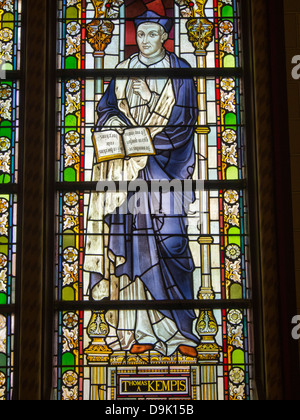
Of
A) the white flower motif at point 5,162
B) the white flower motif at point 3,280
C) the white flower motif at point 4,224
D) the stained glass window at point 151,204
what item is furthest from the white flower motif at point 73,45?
the white flower motif at point 3,280

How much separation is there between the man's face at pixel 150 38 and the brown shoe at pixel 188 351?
1959 millimetres

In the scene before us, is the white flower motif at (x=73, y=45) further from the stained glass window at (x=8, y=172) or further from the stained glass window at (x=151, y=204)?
the stained glass window at (x=8, y=172)

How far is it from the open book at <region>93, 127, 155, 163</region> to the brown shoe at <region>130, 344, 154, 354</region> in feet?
3.98

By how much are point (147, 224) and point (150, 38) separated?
1.30 metres

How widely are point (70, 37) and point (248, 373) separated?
8.20 ft

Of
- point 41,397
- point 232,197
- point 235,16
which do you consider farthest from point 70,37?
point 41,397

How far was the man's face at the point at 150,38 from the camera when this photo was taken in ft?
16.9

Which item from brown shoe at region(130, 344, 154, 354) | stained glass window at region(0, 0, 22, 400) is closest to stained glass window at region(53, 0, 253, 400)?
brown shoe at region(130, 344, 154, 354)

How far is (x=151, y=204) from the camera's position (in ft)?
16.1

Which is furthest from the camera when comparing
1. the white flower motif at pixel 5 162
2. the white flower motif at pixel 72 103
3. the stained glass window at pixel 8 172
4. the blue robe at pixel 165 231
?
the white flower motif at pixel 72 103

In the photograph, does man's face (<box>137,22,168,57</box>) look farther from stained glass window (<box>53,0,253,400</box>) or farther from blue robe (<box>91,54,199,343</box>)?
blue robe (<box>91,54,199,343</box>)

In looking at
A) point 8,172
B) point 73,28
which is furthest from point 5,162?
point 73,28

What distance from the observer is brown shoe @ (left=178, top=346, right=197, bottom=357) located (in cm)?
470

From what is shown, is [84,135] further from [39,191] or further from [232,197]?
[232,197]
